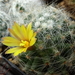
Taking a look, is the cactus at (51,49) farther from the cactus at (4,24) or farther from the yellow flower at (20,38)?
the cactus at (4,24)

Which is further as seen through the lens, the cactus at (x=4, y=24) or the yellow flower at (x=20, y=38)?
the cactus at (x=4, y=24)

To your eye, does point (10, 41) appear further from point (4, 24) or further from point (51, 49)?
point (4, 24)

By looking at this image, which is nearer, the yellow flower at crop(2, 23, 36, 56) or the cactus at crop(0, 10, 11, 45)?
the yellow flower at crop(2, 23, 36, 56)

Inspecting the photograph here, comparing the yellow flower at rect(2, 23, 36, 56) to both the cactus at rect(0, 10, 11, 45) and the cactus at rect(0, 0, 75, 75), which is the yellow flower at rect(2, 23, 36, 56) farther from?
the cactus at rect(0, 10, 11, 45)

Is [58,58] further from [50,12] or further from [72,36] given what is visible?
[50,12]

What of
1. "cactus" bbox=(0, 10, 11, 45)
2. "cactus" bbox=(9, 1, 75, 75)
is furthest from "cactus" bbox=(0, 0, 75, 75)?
"cactus" bbox=(0, 10, 11, 45)

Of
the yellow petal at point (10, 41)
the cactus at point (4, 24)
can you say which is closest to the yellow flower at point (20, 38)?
the yellow petal at point (10, 41)

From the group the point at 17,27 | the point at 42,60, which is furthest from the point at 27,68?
the point at 17,27

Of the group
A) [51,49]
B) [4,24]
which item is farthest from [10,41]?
[4,24]
